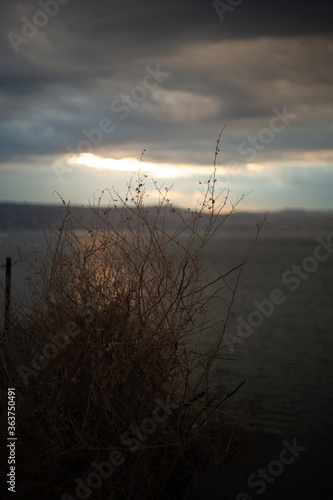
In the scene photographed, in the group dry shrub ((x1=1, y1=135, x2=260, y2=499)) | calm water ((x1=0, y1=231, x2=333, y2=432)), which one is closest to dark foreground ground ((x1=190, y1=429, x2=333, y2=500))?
dry shrub ((x1=1, y1=135, x2=260, y2=499))

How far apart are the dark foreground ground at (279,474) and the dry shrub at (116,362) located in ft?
1.07

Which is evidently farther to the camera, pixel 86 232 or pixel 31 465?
pixel 86 232

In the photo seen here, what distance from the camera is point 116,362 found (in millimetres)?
5242

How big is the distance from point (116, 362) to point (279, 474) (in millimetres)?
1712

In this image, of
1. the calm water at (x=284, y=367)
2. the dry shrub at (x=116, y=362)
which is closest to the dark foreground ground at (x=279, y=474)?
the dry shrub at (x=116, y=362)

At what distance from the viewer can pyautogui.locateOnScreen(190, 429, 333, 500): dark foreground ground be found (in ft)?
14.6

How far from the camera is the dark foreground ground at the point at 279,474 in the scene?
445cm

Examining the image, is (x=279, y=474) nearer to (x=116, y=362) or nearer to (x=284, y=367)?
(x=116, y=362)

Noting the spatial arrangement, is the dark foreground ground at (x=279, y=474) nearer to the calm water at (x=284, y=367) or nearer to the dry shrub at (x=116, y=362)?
the dry shrub at (x=116, y=362)

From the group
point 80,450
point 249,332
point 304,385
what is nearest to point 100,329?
point 80,450

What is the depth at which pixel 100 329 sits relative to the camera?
5.30m

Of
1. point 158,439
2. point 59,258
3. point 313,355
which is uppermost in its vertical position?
point 59,258

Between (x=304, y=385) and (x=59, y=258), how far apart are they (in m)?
15.7

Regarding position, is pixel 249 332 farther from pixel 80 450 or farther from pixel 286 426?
pixel 80 450
